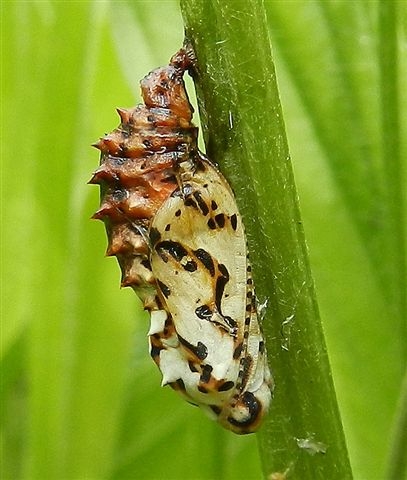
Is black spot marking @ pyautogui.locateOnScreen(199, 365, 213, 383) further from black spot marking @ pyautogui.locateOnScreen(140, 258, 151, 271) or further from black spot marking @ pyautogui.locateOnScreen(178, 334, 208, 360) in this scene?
black spot marking @ pyautogui.locateOnScreen(140, 258, 151, 271)

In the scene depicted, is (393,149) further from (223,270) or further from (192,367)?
(192,367)

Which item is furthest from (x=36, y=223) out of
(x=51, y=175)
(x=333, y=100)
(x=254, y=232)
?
(x=254, y=232)

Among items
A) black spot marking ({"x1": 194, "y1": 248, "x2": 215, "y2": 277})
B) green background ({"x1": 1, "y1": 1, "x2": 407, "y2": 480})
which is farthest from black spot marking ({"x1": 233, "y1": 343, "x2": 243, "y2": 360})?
green background ({"x1": 1, "y1": 1, "x2": 407, "y2": 480})

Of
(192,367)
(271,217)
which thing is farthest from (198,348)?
(271,217)

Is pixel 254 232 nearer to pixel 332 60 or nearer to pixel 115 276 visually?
pixel 332 60

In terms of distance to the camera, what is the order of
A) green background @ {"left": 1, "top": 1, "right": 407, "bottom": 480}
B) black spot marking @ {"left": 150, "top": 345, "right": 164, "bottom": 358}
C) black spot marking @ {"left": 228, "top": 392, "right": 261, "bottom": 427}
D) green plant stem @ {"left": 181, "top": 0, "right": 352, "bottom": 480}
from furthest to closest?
green background @ {"left": 1, "top": 1, "right": 407, "bottom": 480}
black spot marking @ {"left": 150, "top": 345, "right": 164, "bottom": 358}
black spot marking @ {"left": 228, "top": 392, "right": 261, "bottom": 427}
green plant stem @ {"left": 181, "top": 0, "right": 352, "bottom": 480}

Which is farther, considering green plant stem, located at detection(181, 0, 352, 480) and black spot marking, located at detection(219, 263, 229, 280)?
black spot marking, located at detection(219, 263, 229, 280)

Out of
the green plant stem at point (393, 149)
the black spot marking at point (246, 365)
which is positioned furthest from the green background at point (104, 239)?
the black spot marking at point (246, 365)
